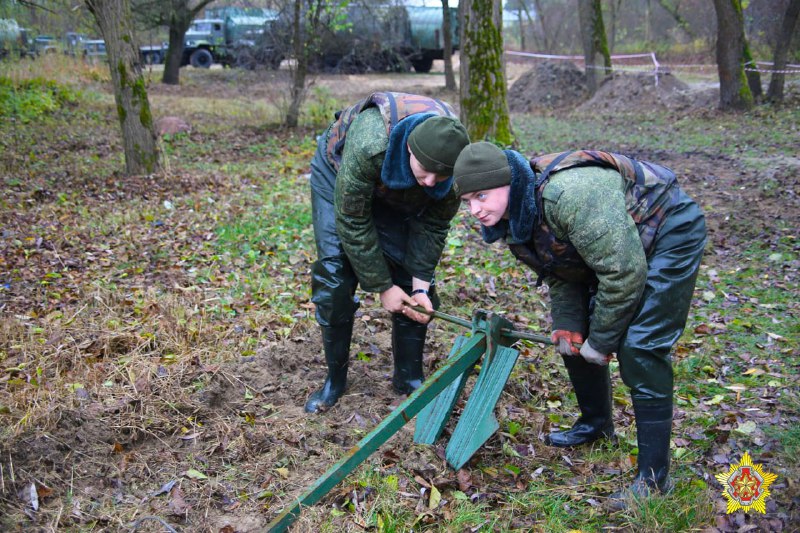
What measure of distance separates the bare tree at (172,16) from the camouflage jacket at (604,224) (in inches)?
710

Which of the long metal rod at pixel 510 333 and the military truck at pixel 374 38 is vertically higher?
the military truck at pixel 374 38

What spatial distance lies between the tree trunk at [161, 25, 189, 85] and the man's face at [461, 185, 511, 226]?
19457 millimetres

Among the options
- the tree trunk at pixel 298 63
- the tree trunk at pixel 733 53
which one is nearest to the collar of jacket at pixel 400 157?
the tree trunk at pixel 298 63

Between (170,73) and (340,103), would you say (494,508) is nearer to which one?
(340,103)

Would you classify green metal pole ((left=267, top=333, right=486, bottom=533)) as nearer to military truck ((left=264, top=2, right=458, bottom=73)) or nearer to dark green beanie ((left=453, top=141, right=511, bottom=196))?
dark green beanie ((left=453, top=141, right=511, bottom=196))

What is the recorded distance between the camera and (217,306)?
5191 millimetres

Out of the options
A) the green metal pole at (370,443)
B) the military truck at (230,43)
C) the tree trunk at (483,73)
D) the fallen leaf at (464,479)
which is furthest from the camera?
the military truck at (230,43)

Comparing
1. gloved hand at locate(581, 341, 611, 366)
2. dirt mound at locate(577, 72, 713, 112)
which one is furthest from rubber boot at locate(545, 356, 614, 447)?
dirt mound at locate(577, 72, 713, 112)

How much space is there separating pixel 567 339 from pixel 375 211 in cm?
124

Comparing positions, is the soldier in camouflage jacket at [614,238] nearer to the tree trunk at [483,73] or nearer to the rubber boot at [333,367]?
the rubber boot at [333,367]

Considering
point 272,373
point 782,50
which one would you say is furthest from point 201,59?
point 272,373

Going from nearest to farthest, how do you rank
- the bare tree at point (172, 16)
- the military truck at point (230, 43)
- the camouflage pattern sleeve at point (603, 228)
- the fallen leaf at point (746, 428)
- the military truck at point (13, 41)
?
the camouflage pattern sleeve at point (603, 228) < the fallen leaf at point (746, 428) < the military truck at point (230, 43) < the military truck at point (13, 41) < the bare tree at point (172, 16)

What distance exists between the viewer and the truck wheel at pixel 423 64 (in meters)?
26.6

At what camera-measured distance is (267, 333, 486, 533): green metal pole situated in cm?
259
